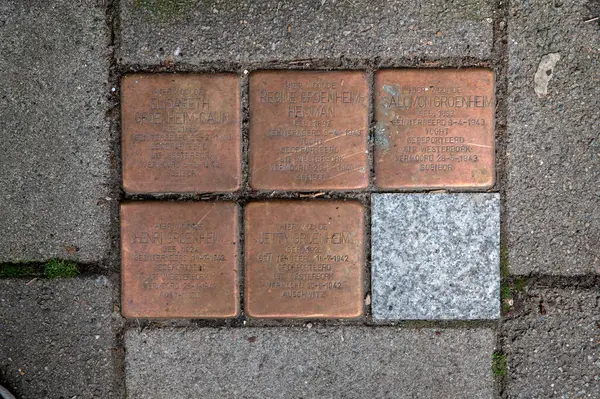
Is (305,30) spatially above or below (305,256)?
above

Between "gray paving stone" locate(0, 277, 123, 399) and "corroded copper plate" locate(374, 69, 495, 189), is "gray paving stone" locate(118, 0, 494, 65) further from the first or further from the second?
"gray paving stone" locate(0, 277, 123, 399)

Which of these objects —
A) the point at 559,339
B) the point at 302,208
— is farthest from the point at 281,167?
the point at 559,339

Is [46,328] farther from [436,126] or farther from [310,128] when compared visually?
[436,126]

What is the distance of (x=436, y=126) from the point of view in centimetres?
200

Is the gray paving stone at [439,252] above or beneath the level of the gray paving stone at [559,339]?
above

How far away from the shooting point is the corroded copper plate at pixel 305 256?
6.66 feet

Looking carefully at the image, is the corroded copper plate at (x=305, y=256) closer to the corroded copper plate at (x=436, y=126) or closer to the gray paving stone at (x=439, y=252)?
the gray paving stone at (x=439, y=252)

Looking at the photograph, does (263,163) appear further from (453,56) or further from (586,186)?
(586,186)

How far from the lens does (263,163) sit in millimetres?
2021

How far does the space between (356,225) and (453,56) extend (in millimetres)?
788

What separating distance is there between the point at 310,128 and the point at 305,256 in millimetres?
519

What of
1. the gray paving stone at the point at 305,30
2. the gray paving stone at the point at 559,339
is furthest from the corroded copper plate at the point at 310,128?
the gray paving stone at the point at 559,339

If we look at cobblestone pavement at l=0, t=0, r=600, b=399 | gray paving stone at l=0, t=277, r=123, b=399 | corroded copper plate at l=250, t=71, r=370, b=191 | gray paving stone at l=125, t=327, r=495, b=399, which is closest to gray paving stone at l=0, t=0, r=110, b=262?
cobblestone pavement at l=0, t=0, r=600, b=399

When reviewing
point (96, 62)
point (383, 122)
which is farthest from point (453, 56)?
point (96, 62)
